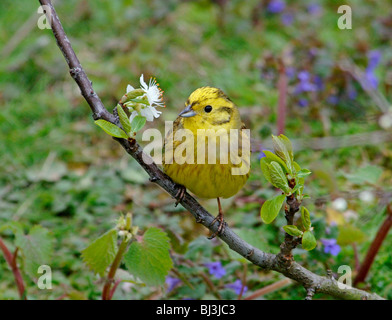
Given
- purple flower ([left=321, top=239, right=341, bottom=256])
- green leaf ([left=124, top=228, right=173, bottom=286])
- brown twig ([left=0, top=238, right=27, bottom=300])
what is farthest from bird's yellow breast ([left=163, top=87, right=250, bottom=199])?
brown twig ([left=0, top=238, right=27, bottom=300])

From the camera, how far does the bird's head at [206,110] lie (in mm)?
2404

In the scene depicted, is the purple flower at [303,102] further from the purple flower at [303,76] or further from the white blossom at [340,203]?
the white blossom at [340,203]

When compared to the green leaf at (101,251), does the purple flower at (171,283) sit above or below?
below

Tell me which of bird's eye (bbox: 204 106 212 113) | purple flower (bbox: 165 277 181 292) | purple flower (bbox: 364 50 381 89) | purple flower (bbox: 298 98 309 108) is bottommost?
purple flower (bbox: 165 277 181 292)

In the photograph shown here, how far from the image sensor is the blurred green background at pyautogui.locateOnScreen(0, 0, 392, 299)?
2906mm

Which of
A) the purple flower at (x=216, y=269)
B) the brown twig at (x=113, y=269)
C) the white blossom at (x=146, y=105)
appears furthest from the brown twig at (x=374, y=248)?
the white blossom at (x=146, y=105)

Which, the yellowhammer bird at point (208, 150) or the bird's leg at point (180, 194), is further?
the yellowhammer bird at point (208, 150)

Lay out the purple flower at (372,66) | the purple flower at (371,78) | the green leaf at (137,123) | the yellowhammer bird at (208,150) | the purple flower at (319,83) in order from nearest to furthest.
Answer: the green leaf at (137,123)
the yellowhammer bird at (208,150)
the purple flower at (371,78)
the purple flower at (372,66)
the purple flower at (319,83)

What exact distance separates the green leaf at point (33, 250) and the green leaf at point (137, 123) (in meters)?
0.80

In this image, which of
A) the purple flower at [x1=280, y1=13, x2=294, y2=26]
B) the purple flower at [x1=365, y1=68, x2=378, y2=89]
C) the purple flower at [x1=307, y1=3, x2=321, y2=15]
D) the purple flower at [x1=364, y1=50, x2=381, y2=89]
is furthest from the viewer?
the purple flower at [x1=307, y1=3, x2=321, y2=15]

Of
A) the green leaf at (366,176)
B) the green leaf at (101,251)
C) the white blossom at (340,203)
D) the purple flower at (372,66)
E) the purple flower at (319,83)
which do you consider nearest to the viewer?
the green leaf at (101,251)

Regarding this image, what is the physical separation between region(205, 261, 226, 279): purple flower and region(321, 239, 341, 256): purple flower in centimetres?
51

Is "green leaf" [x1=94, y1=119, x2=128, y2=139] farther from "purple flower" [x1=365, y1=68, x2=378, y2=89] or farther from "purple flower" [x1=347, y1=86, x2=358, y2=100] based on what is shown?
"purple flower" [x1=347, y1=86, x2=358, y2=100]
